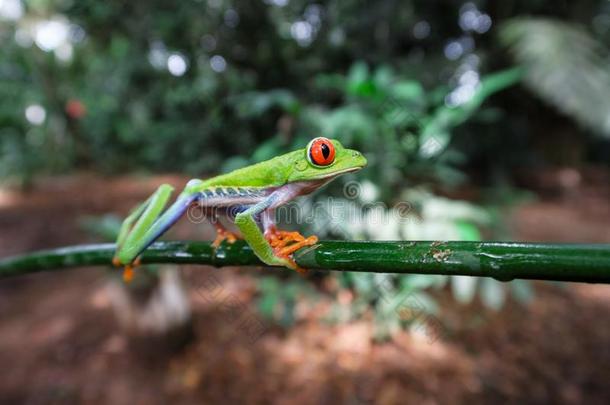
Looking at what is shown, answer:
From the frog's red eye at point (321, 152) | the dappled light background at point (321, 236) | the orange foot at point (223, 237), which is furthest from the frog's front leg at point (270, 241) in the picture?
the dappled light background at point (321, 236)

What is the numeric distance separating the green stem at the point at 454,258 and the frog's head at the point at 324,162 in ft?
0.89

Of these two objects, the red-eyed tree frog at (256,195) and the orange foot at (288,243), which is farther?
the red-eyed tree frog at (256,195)

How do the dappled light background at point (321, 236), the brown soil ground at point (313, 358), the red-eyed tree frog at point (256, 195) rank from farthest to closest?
the brown soil ground at point (313, 358) → the dappled light background at point (321, 236) → the red-eyed tree frog at point (256, 195)

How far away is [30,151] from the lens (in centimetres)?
1048

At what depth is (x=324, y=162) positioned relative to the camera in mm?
1125

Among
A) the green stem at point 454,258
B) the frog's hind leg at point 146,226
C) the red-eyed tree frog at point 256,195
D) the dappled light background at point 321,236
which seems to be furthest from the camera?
the dappled light background at point 321,236

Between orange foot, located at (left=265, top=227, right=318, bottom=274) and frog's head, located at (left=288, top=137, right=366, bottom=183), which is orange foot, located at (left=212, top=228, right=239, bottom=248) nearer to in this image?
orange foot, located at (left=265, top=227, right=318, bottom=274)

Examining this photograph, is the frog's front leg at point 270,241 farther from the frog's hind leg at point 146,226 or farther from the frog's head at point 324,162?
the frog's hind leg at point 146,226

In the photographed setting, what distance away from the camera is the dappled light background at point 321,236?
259 cm

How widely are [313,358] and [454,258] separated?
2.92m

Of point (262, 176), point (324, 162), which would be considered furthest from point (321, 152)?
point (262, 176)

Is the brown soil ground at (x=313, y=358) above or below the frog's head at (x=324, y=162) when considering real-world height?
below

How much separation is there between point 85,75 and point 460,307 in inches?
397

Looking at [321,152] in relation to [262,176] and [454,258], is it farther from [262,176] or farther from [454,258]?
[454,258]
